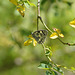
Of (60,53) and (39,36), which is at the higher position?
(39,36)

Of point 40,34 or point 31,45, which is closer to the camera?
point 40,34

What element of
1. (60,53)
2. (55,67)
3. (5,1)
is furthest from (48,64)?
(60,53)

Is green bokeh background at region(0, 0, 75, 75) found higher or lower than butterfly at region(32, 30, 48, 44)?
lower

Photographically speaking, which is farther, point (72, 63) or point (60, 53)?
point (72, 63)

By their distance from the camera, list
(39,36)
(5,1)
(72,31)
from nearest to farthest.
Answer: (39,36), (5,1), (72,31)

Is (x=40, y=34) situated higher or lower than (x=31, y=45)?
higher

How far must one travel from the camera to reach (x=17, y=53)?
9.71 feet

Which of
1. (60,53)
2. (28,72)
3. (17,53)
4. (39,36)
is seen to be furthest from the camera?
(28,72)

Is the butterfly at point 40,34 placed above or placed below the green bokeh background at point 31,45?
above

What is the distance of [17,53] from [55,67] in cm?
212

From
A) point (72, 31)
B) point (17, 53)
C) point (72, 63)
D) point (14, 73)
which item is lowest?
point (14, 73)

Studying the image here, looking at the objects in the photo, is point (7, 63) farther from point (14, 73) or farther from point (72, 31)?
point (72, 31)

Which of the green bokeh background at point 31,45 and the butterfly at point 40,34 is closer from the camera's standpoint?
the butterfly at point 40,34

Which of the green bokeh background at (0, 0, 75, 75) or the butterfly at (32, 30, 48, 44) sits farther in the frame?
the green bokeh background at (0, 0, 75, 75)
